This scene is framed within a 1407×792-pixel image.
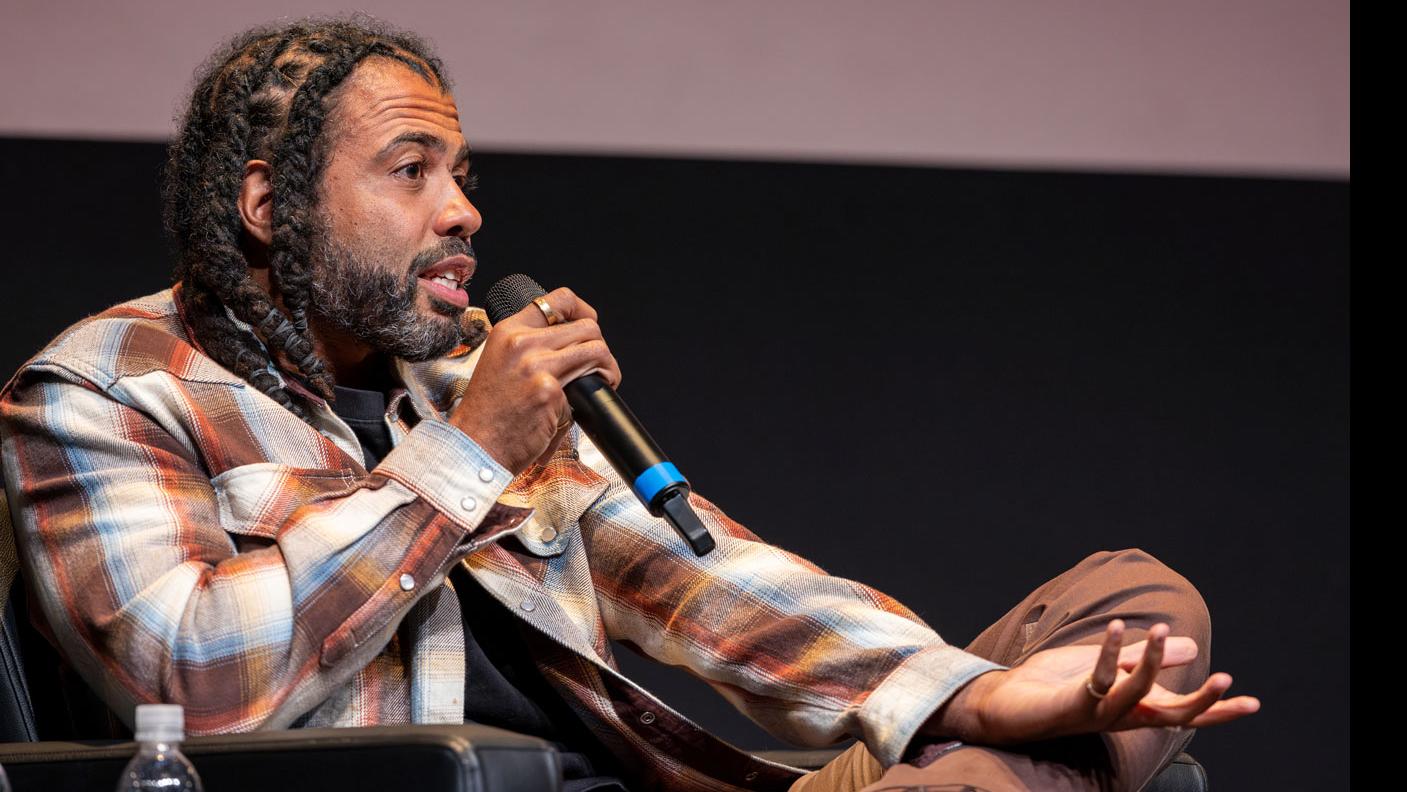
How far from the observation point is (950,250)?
253cm

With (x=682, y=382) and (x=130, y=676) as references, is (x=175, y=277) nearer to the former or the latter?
(x=130, y=676)

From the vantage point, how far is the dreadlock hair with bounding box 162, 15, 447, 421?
1569 mm

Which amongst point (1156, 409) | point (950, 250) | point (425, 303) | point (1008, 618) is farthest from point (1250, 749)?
point (425, 303)

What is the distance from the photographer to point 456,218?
5.31 ft

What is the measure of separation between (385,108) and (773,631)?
655mm

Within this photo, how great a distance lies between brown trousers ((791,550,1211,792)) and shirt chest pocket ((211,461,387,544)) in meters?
0.53

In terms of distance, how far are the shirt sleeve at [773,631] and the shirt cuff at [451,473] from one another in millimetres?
292

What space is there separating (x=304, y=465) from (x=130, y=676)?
0.91ft

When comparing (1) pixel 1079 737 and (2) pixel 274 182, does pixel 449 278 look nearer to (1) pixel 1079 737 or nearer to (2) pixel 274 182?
(2) pixel 274 182

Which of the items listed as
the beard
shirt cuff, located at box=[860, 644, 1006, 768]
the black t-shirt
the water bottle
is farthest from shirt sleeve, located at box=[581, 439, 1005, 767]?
the water bottle

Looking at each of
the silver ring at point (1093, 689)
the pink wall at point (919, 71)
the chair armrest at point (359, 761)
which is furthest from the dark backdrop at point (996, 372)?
the chair armrest at point (359, 761)

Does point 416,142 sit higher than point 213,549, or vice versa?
point 416,142

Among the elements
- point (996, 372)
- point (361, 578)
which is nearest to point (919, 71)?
point (996, 372)

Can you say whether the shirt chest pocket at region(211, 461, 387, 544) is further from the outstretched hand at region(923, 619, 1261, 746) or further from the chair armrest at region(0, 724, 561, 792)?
the outstretched hand at region(923, 619, 1261, 746)
